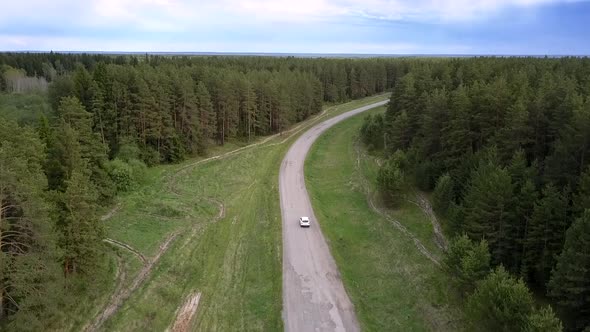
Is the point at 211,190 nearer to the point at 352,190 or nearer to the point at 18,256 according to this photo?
the point at 352,190

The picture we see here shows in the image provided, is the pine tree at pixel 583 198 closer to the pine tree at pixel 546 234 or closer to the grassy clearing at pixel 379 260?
the pine tree at pixel 546 234

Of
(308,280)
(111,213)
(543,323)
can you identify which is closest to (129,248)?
(111,213)

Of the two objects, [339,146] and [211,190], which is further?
[339,146]

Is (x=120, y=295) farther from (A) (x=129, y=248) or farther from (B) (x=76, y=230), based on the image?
(A) (x=129, y=248)

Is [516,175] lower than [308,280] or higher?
higher

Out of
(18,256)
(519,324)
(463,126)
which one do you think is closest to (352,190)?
(463,126)

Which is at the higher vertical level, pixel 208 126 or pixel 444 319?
pixel 208 126
